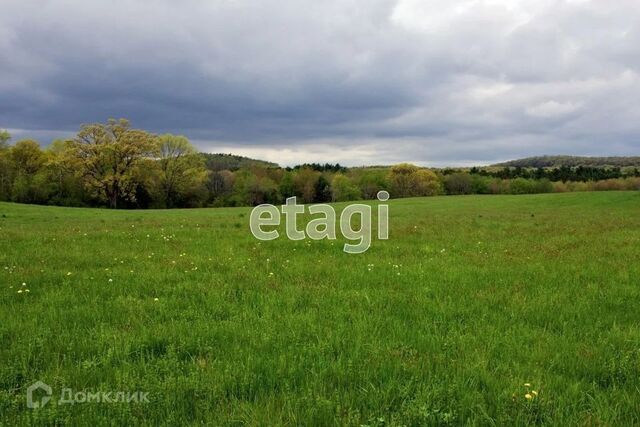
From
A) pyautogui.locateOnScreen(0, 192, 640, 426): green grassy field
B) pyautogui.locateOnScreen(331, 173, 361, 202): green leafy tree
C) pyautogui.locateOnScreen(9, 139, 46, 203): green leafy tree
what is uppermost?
pyautogui.locateOnScreen(9, 139, 46, 203): green leafy tree

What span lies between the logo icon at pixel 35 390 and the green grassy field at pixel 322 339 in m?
0.08

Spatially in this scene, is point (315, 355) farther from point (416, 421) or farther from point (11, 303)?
point (11, 303)

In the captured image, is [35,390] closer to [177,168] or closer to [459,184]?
[177,168]

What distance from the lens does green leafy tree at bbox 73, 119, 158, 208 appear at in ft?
244

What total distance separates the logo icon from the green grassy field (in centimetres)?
8

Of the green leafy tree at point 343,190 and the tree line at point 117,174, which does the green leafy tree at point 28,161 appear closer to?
the tree line at point 117,174

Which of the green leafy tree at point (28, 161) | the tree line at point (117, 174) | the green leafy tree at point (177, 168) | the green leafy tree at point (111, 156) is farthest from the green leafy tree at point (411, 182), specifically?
the green leafy tree at point (28, 161)

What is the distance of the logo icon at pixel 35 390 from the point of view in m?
4.12

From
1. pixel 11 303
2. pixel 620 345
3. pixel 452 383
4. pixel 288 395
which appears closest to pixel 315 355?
pixel 288 395

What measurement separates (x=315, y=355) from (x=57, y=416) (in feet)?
9.08

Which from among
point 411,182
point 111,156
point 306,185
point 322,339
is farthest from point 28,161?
point 322,339

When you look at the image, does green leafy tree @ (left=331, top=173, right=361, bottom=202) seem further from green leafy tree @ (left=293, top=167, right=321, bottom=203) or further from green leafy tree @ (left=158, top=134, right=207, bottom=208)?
green leafy tree @ (left=158, top=134, right=207, bottom=208)

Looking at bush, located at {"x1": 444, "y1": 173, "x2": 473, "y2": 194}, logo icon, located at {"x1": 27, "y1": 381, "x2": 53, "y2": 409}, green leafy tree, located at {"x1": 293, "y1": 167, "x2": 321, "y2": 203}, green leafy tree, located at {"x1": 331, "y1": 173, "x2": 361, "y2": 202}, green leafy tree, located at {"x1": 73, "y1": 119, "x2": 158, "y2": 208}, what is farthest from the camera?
bush, located at {"x1": 444, "y1": 173, "x2": 473, "y2": 194}

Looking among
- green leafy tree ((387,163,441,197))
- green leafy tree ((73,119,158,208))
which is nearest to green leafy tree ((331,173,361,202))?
green leafy tree ((387,163,441,197))
